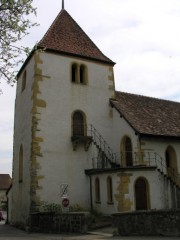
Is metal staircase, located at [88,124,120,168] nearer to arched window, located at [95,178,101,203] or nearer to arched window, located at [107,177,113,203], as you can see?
arched window, located at [95,178,101,203]

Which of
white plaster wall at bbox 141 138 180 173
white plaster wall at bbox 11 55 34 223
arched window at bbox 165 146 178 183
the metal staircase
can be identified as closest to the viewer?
white plaster wall at bbox 141 138 180 173

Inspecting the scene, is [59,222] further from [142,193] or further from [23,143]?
[23,143]

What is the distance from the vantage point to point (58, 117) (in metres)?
21.0

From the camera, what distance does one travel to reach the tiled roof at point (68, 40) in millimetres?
23000

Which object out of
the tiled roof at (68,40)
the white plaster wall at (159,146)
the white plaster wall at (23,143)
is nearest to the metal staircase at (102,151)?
the white plaster wall at (159,146)

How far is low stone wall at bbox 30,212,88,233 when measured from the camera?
1486cm

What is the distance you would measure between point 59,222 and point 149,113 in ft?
35.7

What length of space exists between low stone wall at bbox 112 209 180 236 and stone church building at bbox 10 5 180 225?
372 cm

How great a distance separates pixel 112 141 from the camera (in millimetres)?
22484

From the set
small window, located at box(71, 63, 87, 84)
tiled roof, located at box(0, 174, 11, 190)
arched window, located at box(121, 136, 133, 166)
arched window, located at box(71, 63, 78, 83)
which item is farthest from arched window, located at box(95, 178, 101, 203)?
tiled roof, located at box(0, 174, 11, 190)

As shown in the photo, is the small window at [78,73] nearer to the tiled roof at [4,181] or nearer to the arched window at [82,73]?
the arched window at [82,73]

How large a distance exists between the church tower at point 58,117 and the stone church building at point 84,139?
0.06m

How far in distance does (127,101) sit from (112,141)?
376 centimetres

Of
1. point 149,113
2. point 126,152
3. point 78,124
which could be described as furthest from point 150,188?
point 149,113
